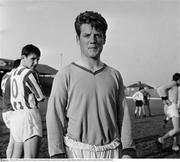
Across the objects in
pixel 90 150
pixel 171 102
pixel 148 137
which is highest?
pixel 171 102

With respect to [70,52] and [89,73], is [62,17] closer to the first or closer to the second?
[70,52]

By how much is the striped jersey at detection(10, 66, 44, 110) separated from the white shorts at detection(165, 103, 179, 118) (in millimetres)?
1125

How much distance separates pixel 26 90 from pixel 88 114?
586 millimetres

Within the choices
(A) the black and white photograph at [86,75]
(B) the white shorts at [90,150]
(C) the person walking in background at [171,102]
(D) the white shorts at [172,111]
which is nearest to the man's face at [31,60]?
(A) the black and white photograph at [86,75]

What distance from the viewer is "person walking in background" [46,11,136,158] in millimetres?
1356

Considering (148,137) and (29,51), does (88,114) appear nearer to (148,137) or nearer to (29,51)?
(29,51)

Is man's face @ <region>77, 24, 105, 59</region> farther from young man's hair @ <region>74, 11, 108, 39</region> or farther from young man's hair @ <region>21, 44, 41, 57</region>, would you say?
young man's hair @ <region>21, 44, 41, 57</region>

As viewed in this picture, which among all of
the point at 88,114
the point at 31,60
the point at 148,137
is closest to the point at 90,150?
the point at 88,114

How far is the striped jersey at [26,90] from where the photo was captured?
6.03 ft

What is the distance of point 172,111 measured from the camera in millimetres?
2502

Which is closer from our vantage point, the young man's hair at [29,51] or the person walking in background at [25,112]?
the person walking in background at [25,112]

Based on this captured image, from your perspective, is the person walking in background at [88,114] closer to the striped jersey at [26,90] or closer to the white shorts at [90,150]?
the white shorts at [90,150]

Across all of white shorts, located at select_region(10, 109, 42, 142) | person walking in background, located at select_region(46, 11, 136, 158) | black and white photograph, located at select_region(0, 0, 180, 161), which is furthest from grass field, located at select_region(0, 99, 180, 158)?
person walking in background, located at select_region(46, 11, 136, 158)

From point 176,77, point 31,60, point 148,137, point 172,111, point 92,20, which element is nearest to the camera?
point 92,20
